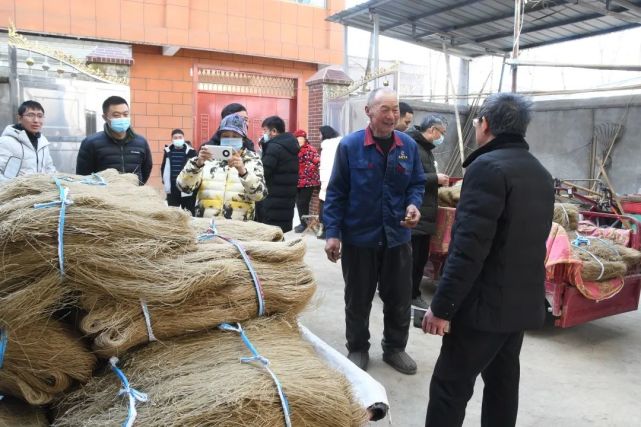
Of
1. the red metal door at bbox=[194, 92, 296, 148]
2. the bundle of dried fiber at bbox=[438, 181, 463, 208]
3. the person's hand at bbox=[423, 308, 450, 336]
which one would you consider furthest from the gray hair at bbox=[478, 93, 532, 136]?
the red metal door at bbox=[194, 92, 296, 148]

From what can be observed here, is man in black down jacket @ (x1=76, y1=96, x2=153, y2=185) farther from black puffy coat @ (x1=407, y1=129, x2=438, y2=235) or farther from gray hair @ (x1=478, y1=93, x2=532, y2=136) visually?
gray hair @ (x1=478, y1=93, x2=532, y2=136)

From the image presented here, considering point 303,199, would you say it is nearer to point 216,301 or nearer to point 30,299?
point 216,301

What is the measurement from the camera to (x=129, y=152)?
3928 mm

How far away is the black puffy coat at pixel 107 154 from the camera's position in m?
3.79

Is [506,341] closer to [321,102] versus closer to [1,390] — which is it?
[1,390]

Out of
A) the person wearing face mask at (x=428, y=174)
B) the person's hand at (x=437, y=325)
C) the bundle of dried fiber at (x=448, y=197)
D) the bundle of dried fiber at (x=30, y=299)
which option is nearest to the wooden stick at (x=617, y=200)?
the bundle of dried fiber at (x=448, y=197)

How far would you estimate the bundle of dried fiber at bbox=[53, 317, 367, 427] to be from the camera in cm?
134

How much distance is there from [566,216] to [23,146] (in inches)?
185

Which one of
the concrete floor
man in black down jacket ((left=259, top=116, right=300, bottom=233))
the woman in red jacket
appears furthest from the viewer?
the woman in red jacket

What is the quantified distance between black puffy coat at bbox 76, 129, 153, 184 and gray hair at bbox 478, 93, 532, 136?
270cm

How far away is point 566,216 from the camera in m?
4.53

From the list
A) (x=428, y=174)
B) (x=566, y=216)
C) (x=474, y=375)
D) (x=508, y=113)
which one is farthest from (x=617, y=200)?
(x=474, y=375)

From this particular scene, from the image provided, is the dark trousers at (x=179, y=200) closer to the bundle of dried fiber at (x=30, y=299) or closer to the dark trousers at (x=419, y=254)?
the dark trousers at (x=419, y=254)

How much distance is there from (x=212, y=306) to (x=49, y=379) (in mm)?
520
